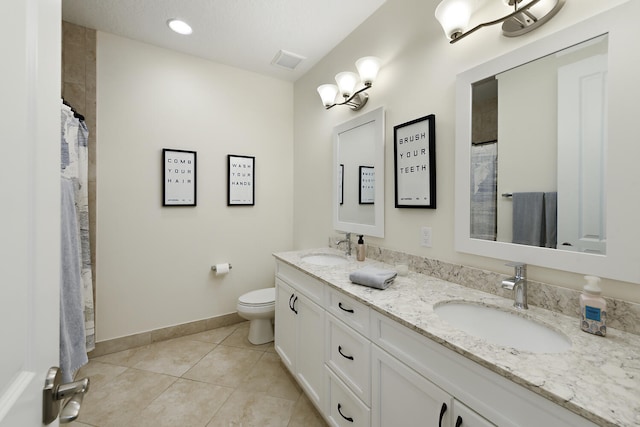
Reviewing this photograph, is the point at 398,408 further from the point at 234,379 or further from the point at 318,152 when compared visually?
the point at 318,152

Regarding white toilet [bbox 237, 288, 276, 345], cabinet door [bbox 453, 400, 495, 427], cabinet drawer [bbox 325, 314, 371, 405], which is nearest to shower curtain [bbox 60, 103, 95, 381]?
white toilet [bbox 237, 288, 276, 345]

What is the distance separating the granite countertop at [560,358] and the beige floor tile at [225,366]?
134 centimetres

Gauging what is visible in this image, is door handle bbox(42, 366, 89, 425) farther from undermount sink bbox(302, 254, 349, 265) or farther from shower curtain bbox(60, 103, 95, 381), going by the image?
undermount sink bbox(302, 254, 349, 265)

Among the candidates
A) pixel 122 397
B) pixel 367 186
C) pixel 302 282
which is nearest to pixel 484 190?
pixel 367 186

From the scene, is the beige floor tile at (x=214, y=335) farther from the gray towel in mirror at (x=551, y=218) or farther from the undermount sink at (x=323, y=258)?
the gray towel in mirror at (x=551, y=218)

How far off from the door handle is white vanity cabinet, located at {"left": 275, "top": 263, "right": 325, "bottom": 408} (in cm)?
113

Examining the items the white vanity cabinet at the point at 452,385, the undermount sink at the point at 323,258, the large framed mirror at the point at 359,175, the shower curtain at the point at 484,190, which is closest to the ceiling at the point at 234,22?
the large framed mirror at the point at 359,175

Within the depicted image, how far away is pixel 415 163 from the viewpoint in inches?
64.5

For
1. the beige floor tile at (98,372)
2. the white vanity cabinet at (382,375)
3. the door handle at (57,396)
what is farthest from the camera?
the beige floor tile at (98,372)

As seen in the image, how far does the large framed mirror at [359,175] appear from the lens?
1.91 meters

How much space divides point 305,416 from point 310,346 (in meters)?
0.41

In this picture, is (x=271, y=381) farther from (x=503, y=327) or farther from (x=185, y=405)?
(x=503, y=327)

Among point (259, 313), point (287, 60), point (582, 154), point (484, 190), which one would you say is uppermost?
point (287, 60)

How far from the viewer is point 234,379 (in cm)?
194
